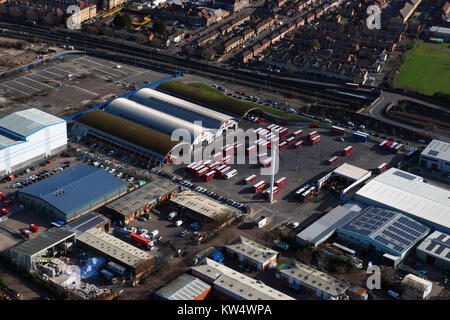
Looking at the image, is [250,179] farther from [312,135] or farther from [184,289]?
[184,289]

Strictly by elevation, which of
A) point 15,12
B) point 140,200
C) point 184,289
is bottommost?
point 184,289

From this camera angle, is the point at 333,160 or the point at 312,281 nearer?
the point at 312,281

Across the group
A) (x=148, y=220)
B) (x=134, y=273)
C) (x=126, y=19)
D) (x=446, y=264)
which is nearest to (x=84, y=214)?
(x=148, y=220)

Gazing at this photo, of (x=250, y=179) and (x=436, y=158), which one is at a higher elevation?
(x=436, y=158)

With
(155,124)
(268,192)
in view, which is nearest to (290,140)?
(268,192)

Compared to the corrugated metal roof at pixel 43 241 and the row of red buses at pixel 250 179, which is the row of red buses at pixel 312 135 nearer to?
the row of red buses at pixel 250 179

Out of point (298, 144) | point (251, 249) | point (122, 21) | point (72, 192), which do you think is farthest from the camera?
point (122, 21)
